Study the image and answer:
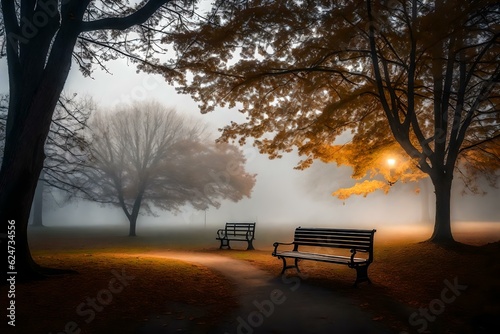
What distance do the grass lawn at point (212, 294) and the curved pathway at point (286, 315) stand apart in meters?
0.22

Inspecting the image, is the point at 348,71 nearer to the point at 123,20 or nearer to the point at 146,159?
the point at 123,20

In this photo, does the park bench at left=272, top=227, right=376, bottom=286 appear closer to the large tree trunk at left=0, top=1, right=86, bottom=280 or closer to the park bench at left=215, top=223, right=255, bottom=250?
the park bench at left=215, top=223, right=255, bottom=250

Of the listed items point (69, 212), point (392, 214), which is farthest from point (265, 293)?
point (69, 212)

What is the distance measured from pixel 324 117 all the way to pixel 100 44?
23.3 feet

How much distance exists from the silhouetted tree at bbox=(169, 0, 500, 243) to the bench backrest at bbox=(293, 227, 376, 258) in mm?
3758

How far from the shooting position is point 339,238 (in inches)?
317

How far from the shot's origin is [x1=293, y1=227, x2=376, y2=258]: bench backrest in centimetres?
745

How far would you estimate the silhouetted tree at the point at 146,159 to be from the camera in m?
24.3

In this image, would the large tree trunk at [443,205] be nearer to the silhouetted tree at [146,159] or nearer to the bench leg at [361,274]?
the bench leg at [361,274]

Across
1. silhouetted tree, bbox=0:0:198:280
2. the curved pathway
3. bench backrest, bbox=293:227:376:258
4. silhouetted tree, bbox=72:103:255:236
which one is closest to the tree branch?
silhouetted tree, bbox=0:0:198:280

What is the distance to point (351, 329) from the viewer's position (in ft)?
14.6

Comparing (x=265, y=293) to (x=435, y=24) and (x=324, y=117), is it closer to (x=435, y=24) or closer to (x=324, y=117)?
(x=324, y=117)

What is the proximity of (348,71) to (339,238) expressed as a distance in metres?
5.92

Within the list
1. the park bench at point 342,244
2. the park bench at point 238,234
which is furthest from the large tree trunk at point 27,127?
the park bench at point 238,234
